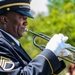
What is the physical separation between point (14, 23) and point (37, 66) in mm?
640

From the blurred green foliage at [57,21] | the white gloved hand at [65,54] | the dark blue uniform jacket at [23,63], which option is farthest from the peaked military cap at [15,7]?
the blurred green foliage at [57,21]

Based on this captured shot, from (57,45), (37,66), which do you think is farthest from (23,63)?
(57,45)

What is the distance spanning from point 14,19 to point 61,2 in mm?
25007

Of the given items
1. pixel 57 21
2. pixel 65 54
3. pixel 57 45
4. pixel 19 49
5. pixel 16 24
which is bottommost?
pixel 57 21

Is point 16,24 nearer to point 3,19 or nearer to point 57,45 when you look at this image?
point 3,19

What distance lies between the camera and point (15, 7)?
4840 mm

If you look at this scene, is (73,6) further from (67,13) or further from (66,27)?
(66,27)

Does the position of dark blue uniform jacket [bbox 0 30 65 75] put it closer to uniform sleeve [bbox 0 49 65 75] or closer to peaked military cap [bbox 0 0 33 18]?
uniform sleeve [bbox 0 49 65 75]

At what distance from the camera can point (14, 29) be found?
15.8 feet

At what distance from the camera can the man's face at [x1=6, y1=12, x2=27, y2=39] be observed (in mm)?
4789

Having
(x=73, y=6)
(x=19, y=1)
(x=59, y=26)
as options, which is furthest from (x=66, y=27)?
(x=19, y=1)

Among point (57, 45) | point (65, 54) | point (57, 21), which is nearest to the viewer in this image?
point (57, 45)

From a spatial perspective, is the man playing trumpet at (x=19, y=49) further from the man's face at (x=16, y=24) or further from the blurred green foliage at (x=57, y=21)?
the blurred green foliage at (x=57, y=21)

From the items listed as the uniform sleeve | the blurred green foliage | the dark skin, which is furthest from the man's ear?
the blurred green foliage
